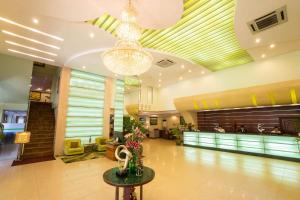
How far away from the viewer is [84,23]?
4.37 m

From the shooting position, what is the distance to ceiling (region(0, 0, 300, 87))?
3.59 meters

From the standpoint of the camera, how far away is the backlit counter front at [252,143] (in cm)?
623

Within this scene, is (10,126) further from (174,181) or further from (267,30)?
(267,30)

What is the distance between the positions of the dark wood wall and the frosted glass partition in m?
7.28

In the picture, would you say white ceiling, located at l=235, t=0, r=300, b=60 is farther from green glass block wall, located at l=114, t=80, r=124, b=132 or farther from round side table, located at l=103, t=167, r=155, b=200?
green glass block wall, located at l=114, t=80, r=124, b=132

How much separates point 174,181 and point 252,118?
21.8 feet

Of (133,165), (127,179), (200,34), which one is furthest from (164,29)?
(127,179)

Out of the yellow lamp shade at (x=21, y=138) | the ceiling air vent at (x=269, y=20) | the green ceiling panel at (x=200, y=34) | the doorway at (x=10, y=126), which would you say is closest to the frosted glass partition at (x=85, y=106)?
the yellow lamp shade at (x=21, y=138)

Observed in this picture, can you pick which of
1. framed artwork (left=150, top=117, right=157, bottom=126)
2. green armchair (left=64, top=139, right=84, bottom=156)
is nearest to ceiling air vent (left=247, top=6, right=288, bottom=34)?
green armchair (left=64, top=139, right=84, bottom=156)

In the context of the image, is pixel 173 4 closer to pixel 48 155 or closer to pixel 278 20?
pixel 278 20

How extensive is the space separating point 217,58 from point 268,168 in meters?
5.13

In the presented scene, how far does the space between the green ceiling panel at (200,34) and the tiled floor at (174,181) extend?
4.76 metres

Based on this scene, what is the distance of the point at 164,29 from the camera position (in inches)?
185

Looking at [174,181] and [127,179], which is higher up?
[127,179]
